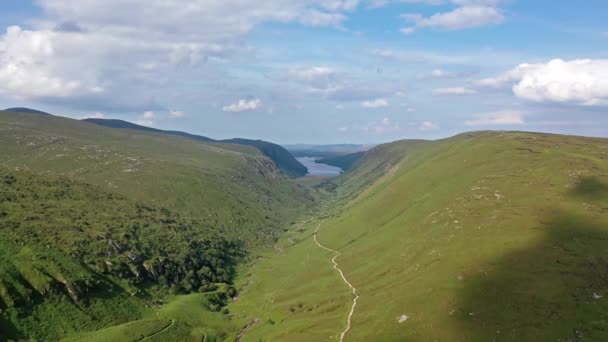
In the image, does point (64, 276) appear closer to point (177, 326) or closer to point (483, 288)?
point (177, 326)

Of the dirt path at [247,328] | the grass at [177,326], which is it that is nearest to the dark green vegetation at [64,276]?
the grass at [177,326]

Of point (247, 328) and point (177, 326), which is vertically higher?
point (177, 326)

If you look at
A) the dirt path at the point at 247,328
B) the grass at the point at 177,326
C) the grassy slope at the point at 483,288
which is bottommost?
the dirt path at the point at 247,328

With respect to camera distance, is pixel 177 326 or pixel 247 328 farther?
pixel 247 328

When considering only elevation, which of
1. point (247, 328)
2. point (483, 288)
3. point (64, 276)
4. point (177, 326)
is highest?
point (64, 276)

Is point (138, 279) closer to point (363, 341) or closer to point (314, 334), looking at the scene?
point (314, 334)

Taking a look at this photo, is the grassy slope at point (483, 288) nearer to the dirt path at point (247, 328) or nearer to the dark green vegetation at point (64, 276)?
the dirt path at point (247, 328)

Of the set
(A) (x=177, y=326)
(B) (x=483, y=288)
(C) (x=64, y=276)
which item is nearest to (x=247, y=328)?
(A) (x=177, y=326)

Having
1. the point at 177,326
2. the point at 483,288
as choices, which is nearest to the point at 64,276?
the point at 177,326

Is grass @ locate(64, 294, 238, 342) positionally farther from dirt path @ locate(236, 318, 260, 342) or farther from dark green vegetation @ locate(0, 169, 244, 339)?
dark green vegetation @ locate(0, 169, 244, 339)

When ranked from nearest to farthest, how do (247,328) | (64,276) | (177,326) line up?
(64,276), (177,326), (247,328)

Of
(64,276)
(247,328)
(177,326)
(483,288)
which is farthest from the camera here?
(247,328)

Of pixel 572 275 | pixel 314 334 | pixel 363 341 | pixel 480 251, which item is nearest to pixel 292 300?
pixel 314 334
